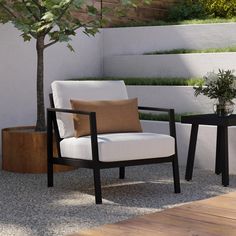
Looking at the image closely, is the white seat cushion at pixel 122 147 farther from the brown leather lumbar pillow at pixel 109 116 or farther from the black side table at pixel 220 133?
the black side table at pixel 220 133

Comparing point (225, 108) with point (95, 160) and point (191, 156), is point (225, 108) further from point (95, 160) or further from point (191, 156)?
point (95, 160)

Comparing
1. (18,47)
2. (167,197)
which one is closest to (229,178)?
(167,197)

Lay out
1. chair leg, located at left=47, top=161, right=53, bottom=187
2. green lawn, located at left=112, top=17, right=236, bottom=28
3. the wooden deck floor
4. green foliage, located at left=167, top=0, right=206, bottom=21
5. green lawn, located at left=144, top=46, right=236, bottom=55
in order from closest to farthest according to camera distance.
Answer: the wooden deck floor
chair leg, located at left=47, top=161, right=53, bottom=187
green lawn, located at left=144, top=46, right=236, bottom=55
green lawn, located at left=112, top=17, right=236, bottom=28
green foliage, located at left=167, top=0, right=206, bottom=21

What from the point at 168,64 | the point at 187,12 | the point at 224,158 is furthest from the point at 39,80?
the point at 187,12

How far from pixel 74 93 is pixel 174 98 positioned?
1643 millimetres

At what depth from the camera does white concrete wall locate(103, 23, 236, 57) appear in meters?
6.89

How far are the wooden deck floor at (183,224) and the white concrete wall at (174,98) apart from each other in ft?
13.3

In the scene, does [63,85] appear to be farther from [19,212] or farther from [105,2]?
[105,2]

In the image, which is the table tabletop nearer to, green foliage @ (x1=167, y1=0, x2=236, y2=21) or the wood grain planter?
the wood grain planter

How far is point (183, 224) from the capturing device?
1.63 m

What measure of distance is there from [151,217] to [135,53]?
5.67 m

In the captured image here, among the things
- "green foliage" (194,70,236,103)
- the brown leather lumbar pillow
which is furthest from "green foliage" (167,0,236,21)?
the brown leather lumbar pillow

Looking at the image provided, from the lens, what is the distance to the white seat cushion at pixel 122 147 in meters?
4.00

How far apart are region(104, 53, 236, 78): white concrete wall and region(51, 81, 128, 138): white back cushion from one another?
171 cm
